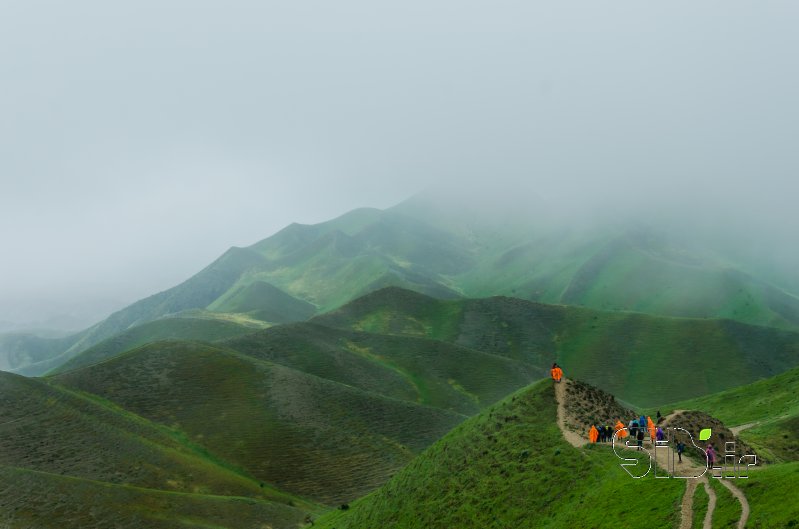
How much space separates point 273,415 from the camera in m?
108

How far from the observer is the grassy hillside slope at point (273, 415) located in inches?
3770

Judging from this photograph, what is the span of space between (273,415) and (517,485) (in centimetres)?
7268

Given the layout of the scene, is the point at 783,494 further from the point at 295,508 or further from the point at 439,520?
the point at 295,508

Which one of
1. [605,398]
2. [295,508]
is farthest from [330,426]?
[605,398]

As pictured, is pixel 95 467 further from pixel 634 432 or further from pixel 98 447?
pixel 634 432

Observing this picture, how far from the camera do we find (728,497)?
2928 centimetres

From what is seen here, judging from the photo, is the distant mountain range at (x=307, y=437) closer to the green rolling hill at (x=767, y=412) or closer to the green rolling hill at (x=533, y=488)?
the green rolling hill at (x=533, y=488)

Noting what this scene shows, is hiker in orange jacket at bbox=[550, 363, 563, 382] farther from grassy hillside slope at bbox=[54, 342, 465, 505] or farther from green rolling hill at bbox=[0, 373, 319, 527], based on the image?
grassy hillside slope at bbox=[54, 342, 465, 505]

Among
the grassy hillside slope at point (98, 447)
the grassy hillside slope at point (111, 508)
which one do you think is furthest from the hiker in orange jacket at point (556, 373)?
the grassy hillside slope at point (98, 447)

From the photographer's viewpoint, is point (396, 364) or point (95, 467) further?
point (396, 364)

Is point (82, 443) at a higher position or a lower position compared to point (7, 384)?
lower

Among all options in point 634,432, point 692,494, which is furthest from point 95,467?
point 692,494

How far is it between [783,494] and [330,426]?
87.2m

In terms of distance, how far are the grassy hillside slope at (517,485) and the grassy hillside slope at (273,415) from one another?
1396 inches
